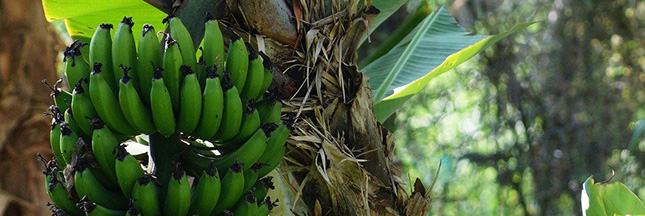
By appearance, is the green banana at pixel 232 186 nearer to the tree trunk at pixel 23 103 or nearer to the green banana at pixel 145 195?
the green banana at pixel 145 195

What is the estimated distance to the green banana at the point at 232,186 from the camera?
0.94 m

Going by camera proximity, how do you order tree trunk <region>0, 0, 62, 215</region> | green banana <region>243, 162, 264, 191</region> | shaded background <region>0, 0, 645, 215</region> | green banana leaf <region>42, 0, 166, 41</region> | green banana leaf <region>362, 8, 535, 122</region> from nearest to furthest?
green banana <region>243, 162, 264, 191</region>, green banana leaf <region>42, 0, 166, 41</region>, green banana leaf <region>362, 8, 535, 122</region>, tree trunk <region>0, 0, 62, 215</region>, shaded background <region>0, 0, 645, 215</region>

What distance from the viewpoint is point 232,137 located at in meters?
0.98

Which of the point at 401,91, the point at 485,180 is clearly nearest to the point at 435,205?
the point at 485,180

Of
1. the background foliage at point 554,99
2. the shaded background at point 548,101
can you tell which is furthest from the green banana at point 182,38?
the background foliage at point 554,99

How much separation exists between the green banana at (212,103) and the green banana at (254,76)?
0.06m

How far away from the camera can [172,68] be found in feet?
3.01

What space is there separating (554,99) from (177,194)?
2.91 m

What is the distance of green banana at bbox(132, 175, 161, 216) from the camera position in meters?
0.89

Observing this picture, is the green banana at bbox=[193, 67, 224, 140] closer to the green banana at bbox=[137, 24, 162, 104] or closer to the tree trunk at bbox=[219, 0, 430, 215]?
the green banana at bbox=[137, 24, 162, 104]

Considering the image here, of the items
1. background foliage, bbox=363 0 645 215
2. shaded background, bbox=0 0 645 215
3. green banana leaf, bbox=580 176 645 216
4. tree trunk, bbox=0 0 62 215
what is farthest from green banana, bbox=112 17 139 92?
background foliage, bbox=363 0 645 215

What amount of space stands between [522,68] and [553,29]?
218mm

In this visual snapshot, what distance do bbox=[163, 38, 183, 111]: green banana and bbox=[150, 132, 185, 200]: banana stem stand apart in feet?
0.21

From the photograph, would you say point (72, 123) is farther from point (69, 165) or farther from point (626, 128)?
point (626, 128)
